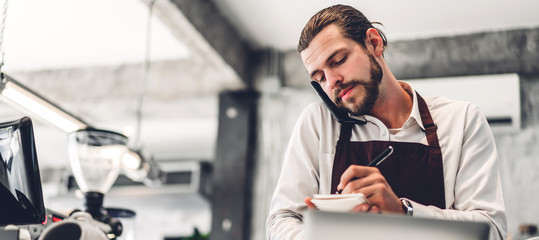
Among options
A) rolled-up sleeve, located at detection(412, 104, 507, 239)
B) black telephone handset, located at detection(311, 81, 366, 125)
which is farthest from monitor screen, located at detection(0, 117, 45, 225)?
rolled-up sleeve, located at detection(412, 104, 507, 239)

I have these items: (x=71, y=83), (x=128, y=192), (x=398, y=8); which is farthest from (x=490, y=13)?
(x=128, y=192)

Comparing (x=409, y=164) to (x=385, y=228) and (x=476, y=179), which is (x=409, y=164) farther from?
(x=385, y=228)

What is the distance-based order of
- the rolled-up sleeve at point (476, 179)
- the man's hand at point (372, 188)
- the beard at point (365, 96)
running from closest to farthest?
the man's hand at point (372, 188), the rolled-up sleeve at point (476, 179), the beard at point (365, 96)

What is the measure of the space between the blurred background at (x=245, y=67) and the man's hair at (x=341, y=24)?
6.19ft

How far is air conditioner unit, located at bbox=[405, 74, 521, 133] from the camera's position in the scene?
13.6ft

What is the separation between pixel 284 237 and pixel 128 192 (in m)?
5.02

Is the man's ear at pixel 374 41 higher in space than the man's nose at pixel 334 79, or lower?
higher

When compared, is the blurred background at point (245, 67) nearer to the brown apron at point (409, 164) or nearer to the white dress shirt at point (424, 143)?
the white dress shirt at point (424, 143)

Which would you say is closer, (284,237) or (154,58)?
(284,237)

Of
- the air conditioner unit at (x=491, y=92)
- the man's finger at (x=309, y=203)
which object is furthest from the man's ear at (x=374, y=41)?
the air conditioner unit at (x=491, y=92)

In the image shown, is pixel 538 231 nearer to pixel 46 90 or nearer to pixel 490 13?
pixel 490 13

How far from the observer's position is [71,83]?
17.0 ft

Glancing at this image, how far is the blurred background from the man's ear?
190 cm

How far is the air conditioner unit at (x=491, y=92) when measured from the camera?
4.13 meters
